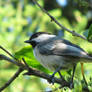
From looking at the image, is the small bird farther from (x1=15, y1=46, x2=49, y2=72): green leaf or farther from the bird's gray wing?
(x1=15, y1=46, x2=49, y2=72): green leaf

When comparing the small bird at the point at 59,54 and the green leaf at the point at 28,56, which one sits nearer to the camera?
the green leaf at the point at 28,56

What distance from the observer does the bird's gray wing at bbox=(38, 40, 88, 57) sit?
6.44ft

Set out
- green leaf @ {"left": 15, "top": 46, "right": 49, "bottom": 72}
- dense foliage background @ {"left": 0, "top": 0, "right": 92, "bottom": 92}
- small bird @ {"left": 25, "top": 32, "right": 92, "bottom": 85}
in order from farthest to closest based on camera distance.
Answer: dense foliage background @ {"left": 0, "top": 0, "right": 92, "bottom": 92}, small bird @ {"left": 25, "top": 32, "right": 92, "bottom": 85}, green leaf @ {"left": 15, "top": 46, "right": 49, "bottom": 72}

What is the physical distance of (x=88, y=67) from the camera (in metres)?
2.65

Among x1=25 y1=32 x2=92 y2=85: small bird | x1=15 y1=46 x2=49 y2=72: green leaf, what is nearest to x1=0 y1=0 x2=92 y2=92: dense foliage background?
x1=25 y1=32 x2=92 y2=85: small bird

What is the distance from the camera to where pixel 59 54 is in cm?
209

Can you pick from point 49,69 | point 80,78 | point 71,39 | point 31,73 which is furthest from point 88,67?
point 31,73

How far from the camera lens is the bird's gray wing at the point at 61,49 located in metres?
1.96

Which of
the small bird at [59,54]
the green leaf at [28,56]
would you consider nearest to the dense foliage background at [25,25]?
the small bird at [59,54]

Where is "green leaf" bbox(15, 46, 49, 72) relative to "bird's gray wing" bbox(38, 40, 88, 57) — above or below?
above

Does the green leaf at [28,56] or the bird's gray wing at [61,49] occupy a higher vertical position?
the green leaf at [28,56]

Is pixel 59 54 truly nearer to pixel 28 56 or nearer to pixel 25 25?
pixel 28 56

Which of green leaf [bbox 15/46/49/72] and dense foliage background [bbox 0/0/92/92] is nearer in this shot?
green leaf [bbox 15/46/49/72]

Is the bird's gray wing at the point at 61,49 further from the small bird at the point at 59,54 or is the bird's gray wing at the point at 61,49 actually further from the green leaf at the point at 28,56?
the green leaf at the point at 28,56
